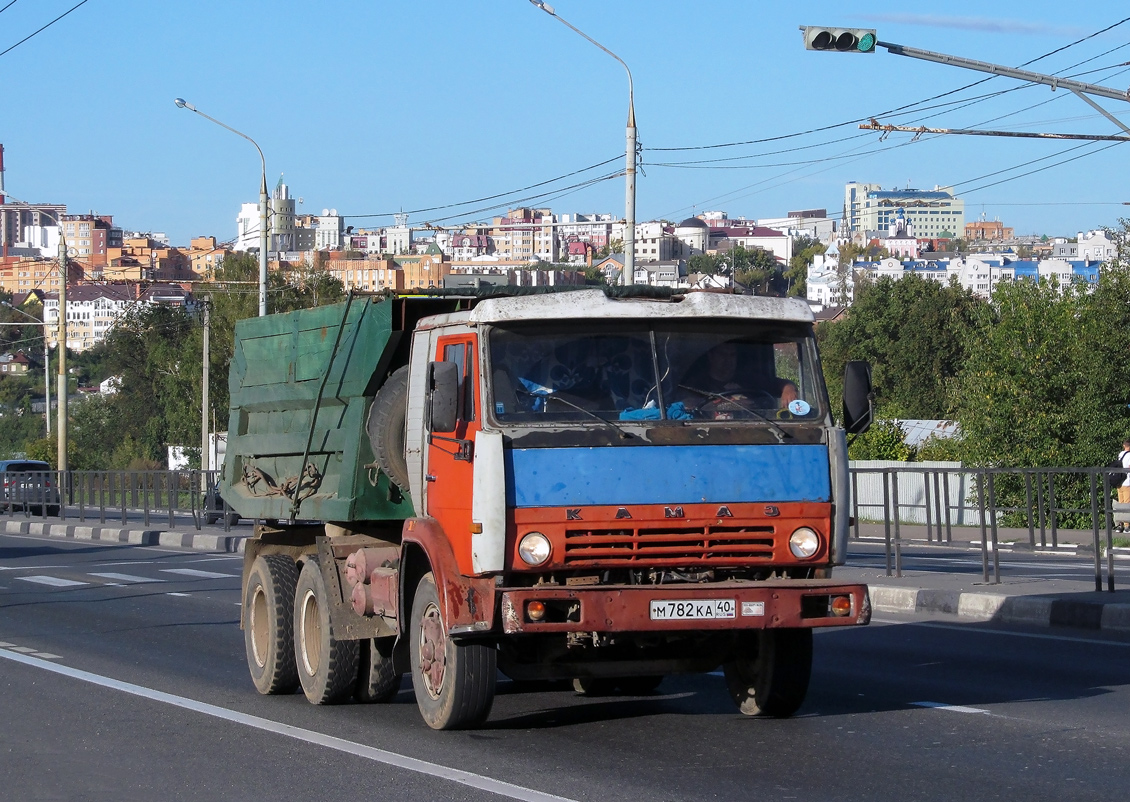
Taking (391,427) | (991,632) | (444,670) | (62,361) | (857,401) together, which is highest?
(62,361)

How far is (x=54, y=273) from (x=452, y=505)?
44.8m

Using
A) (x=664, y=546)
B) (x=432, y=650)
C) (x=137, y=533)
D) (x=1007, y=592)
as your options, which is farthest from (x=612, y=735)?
(x=137, y=533)

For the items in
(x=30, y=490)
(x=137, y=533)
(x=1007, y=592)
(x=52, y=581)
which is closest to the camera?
(x=1007, y=592)

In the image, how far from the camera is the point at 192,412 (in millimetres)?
80688

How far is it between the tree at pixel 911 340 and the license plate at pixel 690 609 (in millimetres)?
72379

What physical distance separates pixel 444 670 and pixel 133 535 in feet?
76.4

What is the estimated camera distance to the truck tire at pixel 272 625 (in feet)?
32.1

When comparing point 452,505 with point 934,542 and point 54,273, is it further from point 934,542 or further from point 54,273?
point 54,273

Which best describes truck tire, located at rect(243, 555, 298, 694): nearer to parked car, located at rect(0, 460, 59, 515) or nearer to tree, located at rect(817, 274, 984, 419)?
parked car, located at rect(0, 460, 59, 515)

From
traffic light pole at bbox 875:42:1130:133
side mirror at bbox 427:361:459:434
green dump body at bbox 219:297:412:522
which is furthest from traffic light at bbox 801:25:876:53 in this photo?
side mirror at bbox 427:361:459:434

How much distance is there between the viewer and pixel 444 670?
25.5 ft

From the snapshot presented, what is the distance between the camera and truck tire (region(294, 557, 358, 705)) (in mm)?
9133

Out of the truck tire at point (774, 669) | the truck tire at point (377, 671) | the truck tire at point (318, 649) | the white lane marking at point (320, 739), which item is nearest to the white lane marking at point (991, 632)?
the truck tire at point (774, 669)

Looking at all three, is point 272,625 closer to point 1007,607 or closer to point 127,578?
point 1007,607
